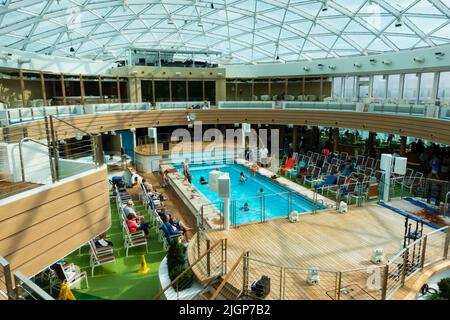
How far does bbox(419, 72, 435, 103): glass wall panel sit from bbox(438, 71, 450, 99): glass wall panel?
0.53m

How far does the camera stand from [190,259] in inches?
335

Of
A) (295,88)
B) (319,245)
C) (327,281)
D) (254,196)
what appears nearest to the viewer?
(327,281)

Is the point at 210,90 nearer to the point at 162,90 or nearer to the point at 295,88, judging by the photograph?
the point at 162,90

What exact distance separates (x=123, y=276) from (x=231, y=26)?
24.5m

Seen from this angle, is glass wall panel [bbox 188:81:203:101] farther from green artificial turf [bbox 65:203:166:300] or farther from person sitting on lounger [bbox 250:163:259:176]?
green artificial turf [bbox 65:203:166:300]

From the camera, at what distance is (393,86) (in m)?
24.4

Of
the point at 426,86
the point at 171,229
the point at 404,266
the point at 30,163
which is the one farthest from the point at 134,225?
the point at 426,86

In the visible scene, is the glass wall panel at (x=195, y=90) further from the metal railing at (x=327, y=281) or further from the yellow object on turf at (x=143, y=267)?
the metal railing at (x=327, y=281)

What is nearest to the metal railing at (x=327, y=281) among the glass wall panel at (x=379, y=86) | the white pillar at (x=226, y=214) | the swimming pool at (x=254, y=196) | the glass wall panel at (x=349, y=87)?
the white pillar at (x=226, y=214)

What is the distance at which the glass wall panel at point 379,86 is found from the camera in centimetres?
2538

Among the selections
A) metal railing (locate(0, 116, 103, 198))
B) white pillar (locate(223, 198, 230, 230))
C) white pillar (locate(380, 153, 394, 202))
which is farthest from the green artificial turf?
white pillar (locate(380, 153, 394, 202))

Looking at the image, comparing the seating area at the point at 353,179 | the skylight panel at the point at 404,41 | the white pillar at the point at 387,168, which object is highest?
the skylight panel at the point at 404,41

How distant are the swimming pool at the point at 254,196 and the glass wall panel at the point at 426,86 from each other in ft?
40.8

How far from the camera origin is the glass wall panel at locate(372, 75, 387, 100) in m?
25.4
